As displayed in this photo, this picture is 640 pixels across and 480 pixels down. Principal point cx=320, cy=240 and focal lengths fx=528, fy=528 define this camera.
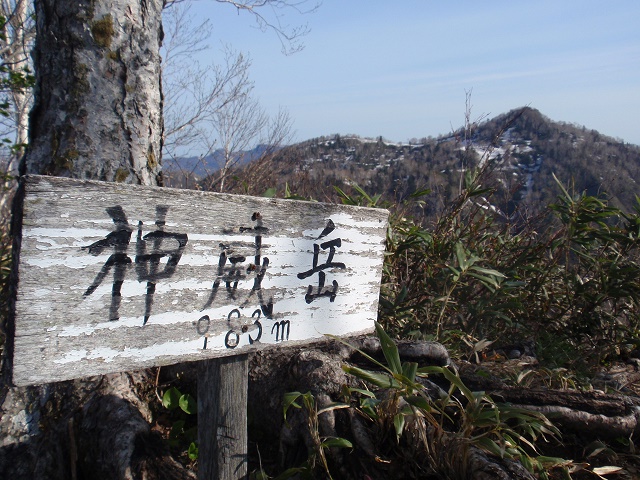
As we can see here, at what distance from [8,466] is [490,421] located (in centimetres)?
153

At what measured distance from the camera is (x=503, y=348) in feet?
9.00

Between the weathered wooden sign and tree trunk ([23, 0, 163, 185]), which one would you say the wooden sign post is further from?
tree trunk ([23, 0, 163, 185])

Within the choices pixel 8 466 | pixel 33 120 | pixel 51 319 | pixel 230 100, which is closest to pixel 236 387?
pixel 51 319

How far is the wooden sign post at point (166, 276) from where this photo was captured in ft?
3.29

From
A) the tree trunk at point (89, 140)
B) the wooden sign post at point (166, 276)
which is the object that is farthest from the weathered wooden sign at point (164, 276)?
the tree trunk at point (89, 140)

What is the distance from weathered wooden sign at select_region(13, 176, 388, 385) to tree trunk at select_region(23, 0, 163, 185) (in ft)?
2.39

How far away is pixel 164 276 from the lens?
1.15 metres

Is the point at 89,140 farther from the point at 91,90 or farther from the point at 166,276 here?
the point at 166,276

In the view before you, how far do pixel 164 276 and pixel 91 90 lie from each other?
0.91 meters

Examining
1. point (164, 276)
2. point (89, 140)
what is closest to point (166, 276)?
point (164, 276)

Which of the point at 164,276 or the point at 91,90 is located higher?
the point at 91,90

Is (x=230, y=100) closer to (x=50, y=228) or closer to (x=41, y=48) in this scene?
(x=41, y=48)

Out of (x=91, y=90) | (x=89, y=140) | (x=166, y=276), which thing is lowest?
(x=166, y=276)

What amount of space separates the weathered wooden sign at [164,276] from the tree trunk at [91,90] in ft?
2.39
